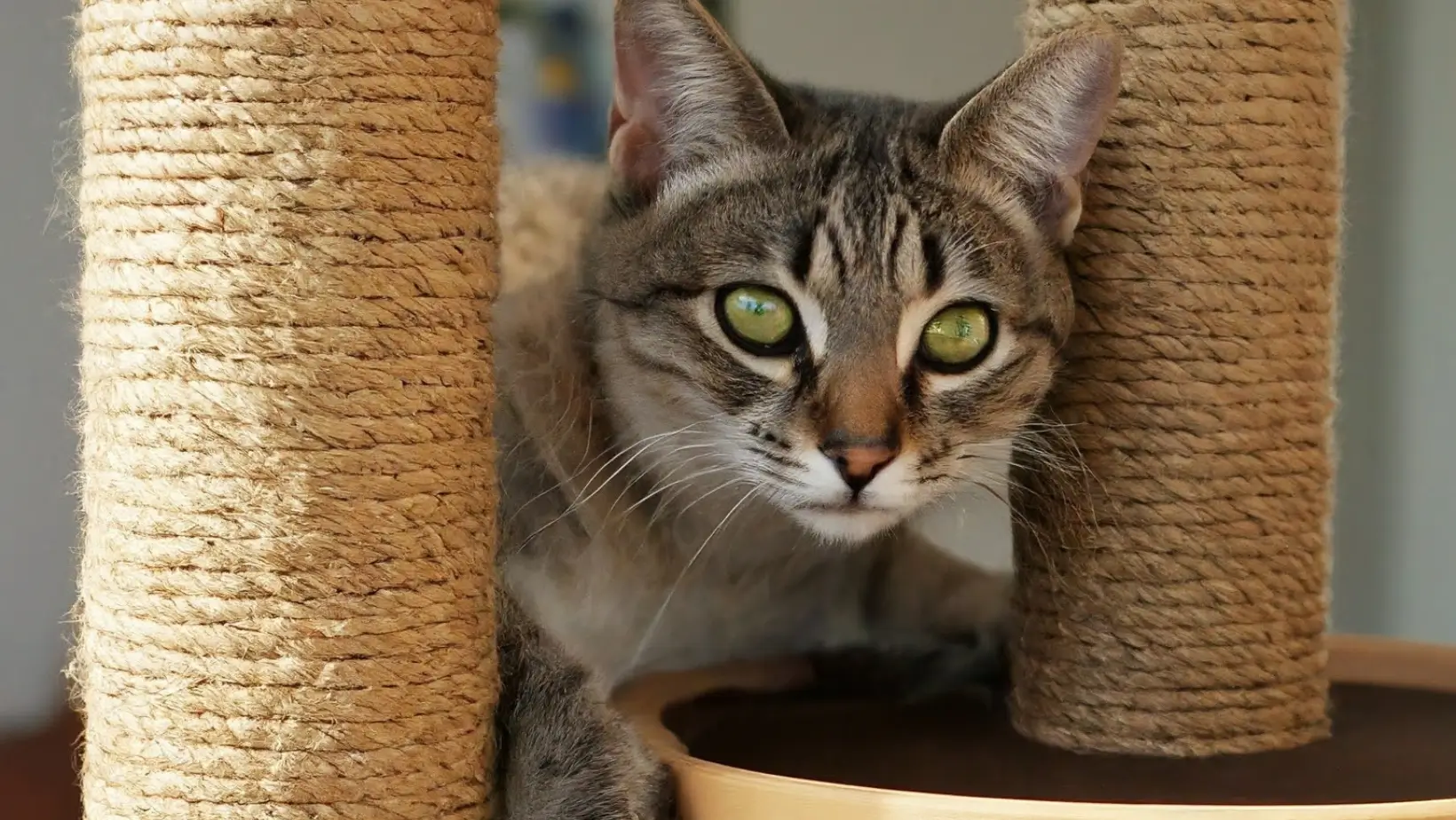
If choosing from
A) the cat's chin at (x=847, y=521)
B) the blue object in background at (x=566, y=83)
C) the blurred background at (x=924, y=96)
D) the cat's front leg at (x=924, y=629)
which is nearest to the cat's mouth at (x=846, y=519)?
the cat's chin at (x=847, y=521)

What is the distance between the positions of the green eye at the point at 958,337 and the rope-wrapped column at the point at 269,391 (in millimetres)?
446

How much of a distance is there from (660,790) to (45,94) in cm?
147

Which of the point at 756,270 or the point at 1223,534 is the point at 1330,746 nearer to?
the point at 1223,534

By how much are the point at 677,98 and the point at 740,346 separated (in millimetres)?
238

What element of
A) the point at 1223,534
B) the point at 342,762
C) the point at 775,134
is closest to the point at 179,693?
the point at 342,762

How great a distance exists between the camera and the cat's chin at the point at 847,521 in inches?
44.4

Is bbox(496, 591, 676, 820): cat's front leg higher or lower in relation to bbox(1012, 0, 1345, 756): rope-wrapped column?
lower

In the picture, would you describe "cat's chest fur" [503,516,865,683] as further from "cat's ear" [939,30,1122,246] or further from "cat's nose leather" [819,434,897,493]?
"cat's ear" [939,30,1122,246]

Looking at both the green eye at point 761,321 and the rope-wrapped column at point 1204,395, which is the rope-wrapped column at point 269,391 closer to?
the green eye at point 761,321

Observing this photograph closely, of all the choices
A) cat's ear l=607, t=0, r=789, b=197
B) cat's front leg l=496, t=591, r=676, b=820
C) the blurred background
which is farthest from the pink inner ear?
the blurred background

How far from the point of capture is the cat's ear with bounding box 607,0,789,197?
1.16 m

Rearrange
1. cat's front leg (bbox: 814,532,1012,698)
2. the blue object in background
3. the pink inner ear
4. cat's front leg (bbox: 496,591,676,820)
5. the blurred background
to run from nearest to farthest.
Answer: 1. cat's front leg (bbox: 496,591,676,820)
2. the pink inner ear
3. cat's front leg (bbox: 814,532,1012,698)
4. the blurred background
5. the blue object in background

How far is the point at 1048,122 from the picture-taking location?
→ 1164 mm

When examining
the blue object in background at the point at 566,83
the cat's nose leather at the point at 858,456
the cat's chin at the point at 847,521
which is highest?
the blue object in background at the point at 566,83
